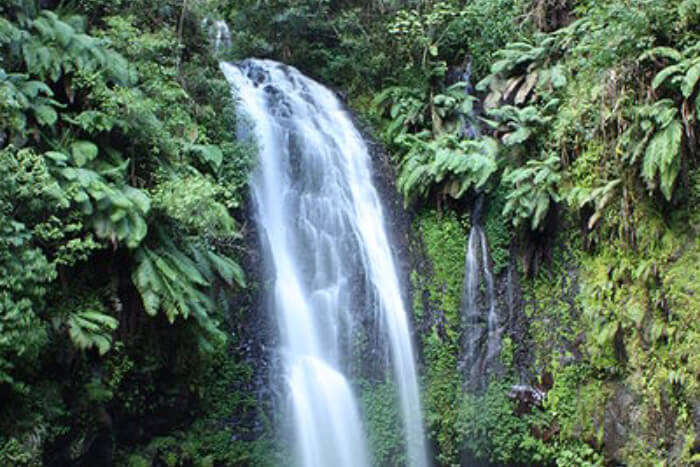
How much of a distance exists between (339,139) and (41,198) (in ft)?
23.9

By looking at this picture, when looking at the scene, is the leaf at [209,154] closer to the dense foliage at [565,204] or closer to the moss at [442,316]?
the dense foliage at [565,204]

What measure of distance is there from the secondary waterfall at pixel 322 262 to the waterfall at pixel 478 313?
3.67ft

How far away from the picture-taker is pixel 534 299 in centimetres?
1138

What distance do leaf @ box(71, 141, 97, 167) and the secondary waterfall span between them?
3699 millimetres

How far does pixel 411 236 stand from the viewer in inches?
494

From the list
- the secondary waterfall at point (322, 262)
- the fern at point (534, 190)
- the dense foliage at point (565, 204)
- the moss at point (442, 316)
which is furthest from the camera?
the moss at point (442, 316)

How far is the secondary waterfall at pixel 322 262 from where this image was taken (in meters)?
10.0

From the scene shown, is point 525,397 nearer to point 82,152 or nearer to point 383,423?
point 383,423

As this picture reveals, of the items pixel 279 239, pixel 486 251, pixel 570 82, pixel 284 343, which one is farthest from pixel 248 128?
pixel 570 82

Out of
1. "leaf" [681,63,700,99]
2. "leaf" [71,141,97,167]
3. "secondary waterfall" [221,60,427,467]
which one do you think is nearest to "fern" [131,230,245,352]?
"leaf" [71,141,97,167]

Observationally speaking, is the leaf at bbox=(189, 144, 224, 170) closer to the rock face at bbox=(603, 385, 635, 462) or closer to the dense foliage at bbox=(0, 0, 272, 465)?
the dense foliage at bbox=(0, 0, 272, 465)

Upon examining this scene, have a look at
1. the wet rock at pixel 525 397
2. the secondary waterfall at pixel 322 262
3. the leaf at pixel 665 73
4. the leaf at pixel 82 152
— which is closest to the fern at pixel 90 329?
the leaf at pixel 82 152

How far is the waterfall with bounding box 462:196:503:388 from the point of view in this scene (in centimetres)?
1128

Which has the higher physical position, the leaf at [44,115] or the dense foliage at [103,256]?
the leaf at [44,115]
